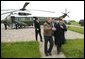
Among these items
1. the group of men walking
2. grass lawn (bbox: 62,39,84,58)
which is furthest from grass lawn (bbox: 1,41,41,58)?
grass lawn (bbox: 62,39,84,58)

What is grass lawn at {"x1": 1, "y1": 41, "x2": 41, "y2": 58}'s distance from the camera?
1543cm

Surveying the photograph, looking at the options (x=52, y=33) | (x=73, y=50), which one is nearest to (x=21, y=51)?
(x=52, y=33)

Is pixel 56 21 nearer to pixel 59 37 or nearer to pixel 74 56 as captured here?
pixel 59 37

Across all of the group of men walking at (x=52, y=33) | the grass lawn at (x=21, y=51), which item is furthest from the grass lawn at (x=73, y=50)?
the grass lawn at (x=21, y=51)

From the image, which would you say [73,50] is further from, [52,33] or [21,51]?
[21,51]

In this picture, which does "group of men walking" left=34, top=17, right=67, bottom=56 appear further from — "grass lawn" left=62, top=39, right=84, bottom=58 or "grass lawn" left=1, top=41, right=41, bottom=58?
"grass lawn" left=1, top=41, right=41, bottom=58

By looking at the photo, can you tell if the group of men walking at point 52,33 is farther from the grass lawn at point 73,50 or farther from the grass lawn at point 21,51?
the grass lawn at point 21,51

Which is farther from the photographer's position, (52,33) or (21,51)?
(21,51)

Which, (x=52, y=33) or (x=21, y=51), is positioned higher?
(x=52, y=33)

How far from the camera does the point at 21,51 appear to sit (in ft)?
54.5

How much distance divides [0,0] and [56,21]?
4.15 metres

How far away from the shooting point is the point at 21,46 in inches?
723

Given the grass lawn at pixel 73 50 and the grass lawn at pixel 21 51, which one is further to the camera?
the grass lawn at pixel 21 51

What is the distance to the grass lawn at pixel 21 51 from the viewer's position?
15.4 meters
